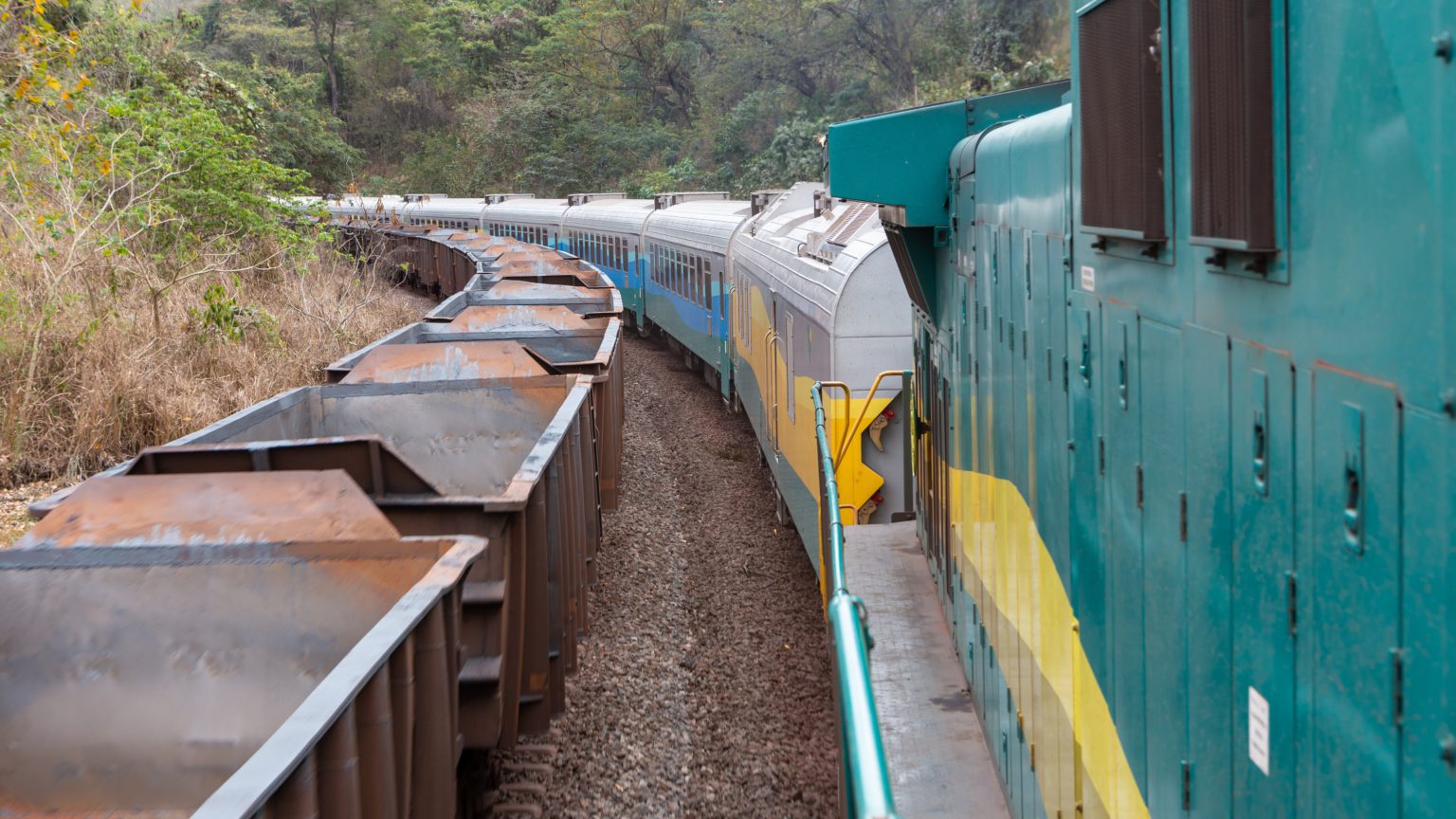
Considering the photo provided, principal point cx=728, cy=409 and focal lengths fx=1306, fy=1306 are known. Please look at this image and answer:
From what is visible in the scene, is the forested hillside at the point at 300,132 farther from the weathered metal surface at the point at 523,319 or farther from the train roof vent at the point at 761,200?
the train roof vent at the point at 761,200

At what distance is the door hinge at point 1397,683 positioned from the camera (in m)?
1.56

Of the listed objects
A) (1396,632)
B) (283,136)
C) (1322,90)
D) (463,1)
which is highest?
(463,1)

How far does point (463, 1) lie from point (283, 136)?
1813cm

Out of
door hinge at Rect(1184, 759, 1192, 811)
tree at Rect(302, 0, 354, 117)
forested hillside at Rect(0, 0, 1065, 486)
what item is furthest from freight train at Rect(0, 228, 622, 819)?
tree at Rect(302, 0, 354, 117)

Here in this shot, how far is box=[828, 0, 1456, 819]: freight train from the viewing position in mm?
1518

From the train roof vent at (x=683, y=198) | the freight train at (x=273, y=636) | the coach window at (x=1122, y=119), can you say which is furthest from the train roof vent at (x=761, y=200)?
the coach window at (x=1122, y=119)

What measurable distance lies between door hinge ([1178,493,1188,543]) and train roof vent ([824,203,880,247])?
6.66 metres

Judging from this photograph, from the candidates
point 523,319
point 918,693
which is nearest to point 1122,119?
point 918,693

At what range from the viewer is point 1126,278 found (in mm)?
2867

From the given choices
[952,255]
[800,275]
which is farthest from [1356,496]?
[800,275]

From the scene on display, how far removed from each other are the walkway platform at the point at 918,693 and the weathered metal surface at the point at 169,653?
1825mm

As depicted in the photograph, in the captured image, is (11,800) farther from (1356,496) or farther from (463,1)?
(463,1)

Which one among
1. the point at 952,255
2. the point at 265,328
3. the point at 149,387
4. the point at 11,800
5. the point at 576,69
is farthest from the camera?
the point at 576,69

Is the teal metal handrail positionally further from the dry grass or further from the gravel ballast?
the dry grass
